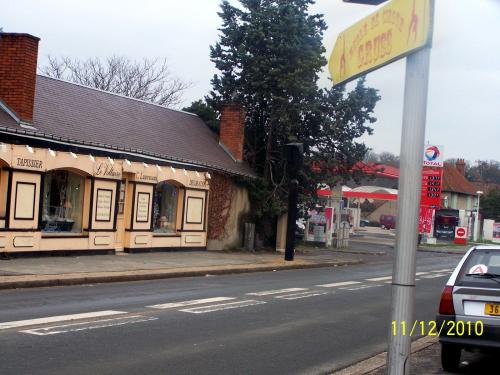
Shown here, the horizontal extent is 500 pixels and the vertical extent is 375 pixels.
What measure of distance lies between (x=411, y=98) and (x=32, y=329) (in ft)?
21.6

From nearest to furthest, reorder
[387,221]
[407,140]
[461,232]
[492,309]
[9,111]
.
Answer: [407,140] < [492,309] < [9,111] < [461,232] < [387,221]

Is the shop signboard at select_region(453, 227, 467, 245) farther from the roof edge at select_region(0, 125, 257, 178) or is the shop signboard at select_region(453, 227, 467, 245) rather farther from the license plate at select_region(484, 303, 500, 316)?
the license plate at select_region(484, 303, 500, 316)

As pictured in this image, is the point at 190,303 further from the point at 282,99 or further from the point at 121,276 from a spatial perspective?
the point at 282,99

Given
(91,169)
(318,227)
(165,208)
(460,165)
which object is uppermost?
(460,165)

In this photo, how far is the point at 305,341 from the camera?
900 cm

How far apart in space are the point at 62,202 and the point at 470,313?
14.6 meters

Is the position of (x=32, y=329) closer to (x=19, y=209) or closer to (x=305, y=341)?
(x=305, y=341)

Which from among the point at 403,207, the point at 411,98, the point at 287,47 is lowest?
the point at 403,207

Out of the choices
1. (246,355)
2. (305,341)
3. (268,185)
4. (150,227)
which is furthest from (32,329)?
(268,185)

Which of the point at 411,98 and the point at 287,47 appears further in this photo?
the point at 287,47

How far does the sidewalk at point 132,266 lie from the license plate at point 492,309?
931 cm

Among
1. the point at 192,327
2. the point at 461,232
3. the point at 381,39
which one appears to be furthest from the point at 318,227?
the point at 381,39

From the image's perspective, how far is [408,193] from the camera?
158 inches

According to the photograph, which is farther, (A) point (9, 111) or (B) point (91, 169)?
(B) point (91, 169)
